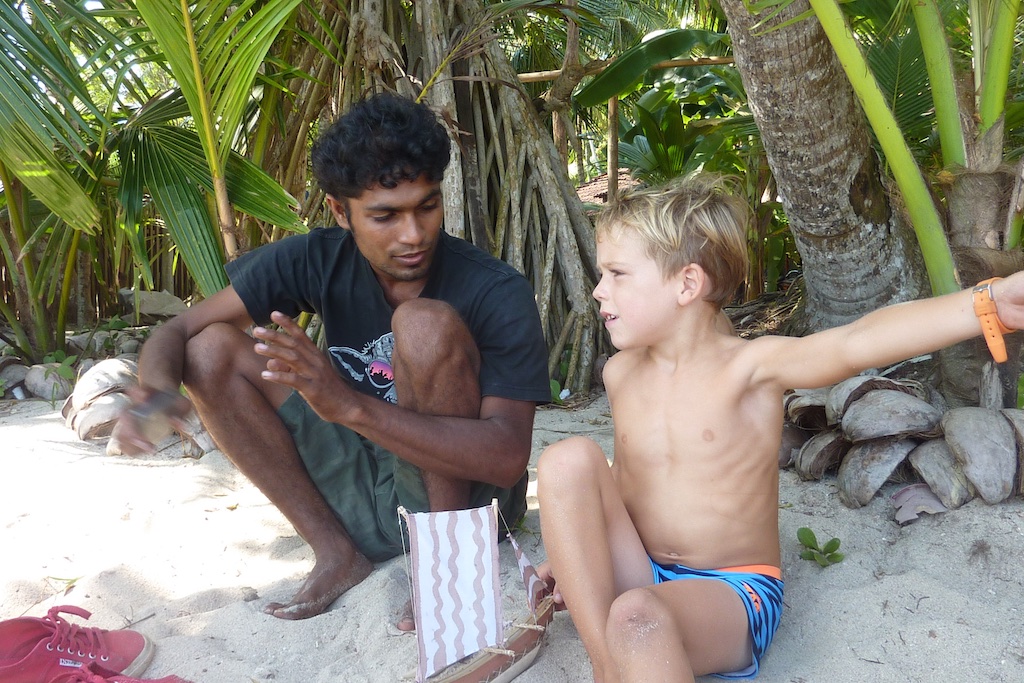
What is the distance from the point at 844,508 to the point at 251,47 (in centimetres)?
221

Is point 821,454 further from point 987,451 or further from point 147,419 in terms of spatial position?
point 147,419

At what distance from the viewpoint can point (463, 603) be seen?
5.42ft

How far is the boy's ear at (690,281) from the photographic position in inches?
62.4

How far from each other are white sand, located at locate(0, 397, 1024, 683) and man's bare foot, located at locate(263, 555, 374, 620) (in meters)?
0.03

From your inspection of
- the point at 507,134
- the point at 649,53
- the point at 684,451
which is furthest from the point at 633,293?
the point at 649,53

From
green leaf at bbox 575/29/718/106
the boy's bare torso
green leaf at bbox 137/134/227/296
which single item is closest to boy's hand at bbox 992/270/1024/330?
the boy's bare torso

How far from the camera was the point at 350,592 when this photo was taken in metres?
1.98

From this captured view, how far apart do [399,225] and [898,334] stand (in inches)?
42.6

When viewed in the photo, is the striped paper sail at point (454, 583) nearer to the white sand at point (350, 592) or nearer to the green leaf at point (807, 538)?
the white sand at point (350, 592)

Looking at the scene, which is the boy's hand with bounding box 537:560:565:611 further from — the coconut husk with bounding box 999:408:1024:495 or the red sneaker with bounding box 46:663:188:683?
the coconut husk with bounding box 999:408:1024:495

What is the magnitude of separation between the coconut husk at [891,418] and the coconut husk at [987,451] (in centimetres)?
8

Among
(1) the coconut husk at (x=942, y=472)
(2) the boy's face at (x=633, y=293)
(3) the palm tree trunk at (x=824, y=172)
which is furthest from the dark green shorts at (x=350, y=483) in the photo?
(3) the palm tree trunk at (x=824, y=172)

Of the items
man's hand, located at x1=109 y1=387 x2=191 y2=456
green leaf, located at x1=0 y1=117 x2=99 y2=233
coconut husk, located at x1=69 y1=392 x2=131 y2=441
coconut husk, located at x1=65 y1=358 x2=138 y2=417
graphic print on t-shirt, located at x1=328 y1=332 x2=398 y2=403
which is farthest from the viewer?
coconut husk, located at x1=65 y1=358 x2=138 y2=417

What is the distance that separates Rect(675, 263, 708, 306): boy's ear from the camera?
159 cm
